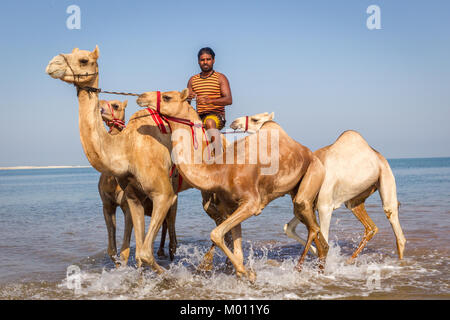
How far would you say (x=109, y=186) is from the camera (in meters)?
7.29

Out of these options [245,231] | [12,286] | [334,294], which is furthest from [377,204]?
[12,286]

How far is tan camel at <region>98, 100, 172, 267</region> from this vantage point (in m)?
7.27

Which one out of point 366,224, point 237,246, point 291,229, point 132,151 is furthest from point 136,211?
point 366,224

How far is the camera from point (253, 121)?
309 inches

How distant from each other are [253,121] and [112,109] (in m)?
2.37

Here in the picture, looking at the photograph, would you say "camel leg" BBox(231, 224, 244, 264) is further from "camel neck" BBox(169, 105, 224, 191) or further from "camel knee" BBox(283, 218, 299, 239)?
"camel knee" BBox(283, 218, 299, 239)

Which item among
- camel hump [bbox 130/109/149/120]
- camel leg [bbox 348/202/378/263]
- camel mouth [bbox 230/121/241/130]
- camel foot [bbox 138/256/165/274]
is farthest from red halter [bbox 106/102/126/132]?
camel leg [bbox 348/202/378/263]

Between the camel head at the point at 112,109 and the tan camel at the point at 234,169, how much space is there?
2019 millimetres

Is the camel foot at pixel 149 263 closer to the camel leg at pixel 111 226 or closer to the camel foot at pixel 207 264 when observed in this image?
the camel foot at pixel 207 264

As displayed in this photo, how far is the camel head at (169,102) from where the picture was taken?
19.1 feet

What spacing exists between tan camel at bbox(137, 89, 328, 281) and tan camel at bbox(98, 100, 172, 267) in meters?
1.70

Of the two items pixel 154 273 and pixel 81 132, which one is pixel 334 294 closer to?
pixel 154 273

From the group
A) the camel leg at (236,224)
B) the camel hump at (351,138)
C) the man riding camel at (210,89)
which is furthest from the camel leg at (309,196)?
the man riding camel at (210,89)
